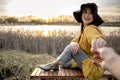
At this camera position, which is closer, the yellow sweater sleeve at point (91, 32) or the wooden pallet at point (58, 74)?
the yellow sweater sleeve at point (91, 32)

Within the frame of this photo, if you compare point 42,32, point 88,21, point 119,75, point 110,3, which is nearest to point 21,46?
point 42,32

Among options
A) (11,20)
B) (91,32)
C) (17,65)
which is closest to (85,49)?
(91,32)

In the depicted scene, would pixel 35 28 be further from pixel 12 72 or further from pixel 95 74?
pixel 95 74

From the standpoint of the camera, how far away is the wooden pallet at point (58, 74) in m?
2.65

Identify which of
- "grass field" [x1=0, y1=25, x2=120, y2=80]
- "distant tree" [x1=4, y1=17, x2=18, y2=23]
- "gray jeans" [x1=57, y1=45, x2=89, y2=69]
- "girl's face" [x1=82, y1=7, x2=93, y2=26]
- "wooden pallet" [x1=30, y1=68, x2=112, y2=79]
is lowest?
"grass field" [x1=0, y1=25, x2=120, y2=80]

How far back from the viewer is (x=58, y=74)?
8.90 ft

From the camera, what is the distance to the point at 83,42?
9.02 ft

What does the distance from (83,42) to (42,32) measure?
343cm

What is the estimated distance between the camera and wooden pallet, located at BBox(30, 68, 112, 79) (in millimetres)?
2650

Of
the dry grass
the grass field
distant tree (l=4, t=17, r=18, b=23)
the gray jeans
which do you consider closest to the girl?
the gray jeans

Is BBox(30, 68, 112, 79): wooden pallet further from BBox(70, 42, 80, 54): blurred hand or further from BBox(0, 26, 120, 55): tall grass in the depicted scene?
BBox(0, 26, 120, 55): tall grass

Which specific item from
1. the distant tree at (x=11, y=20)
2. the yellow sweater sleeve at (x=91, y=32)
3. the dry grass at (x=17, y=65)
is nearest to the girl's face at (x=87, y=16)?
the yellow sweater sleeve at (x=91, y=32)

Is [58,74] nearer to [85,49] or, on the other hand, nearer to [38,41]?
[85,49]

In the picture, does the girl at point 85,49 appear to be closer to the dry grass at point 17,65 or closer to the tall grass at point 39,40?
the dry grass at point 17,65
